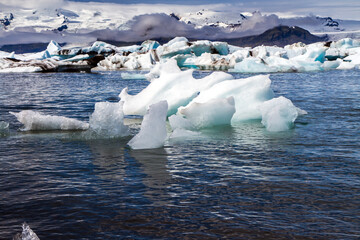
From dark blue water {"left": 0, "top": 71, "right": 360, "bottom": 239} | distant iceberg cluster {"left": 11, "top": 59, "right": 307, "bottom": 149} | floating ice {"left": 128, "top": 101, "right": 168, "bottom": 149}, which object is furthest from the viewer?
distant iceberg cluster {"left": 11, "top": 59, "right": 307, "bottom": 149}

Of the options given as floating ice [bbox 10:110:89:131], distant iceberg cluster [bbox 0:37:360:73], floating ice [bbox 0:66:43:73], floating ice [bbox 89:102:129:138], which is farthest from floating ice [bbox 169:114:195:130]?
floating ice [bbox 0:66:43:73]

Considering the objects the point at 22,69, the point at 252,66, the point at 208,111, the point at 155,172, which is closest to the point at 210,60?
the point at 252,66

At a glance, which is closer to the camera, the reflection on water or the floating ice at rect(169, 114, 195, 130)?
the reflection on water

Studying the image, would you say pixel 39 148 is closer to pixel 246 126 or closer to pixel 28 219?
pixel 28 219

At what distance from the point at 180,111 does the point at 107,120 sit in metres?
1.96

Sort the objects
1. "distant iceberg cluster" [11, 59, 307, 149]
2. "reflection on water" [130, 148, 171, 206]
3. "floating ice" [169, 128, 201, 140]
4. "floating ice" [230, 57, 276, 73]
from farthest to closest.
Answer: "floating ice" [230, 57, 276, 73] → "floating ice" [169, 128, 201, 140] → "distant iceberg cluster" [11, 59, 307, 149] → "reflection on water" [130, 148, 171, 206]

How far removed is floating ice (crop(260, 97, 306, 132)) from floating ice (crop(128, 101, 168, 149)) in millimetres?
2955

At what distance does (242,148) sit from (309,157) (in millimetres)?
1260

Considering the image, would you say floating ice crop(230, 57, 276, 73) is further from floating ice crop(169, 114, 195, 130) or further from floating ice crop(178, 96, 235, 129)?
floating ice crop(169, 114, 195, 130)

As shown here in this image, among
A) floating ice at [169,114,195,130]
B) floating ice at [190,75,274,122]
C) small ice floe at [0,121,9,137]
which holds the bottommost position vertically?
small ice floe at [0,121,9,137]

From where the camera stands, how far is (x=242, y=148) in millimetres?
7820

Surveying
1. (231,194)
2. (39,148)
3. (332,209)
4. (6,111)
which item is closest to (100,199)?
(231,194)

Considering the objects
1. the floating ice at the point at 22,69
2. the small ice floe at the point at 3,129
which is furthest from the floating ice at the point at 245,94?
the floating ice at the point at 22,69

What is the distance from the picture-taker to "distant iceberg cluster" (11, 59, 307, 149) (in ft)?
25.9
